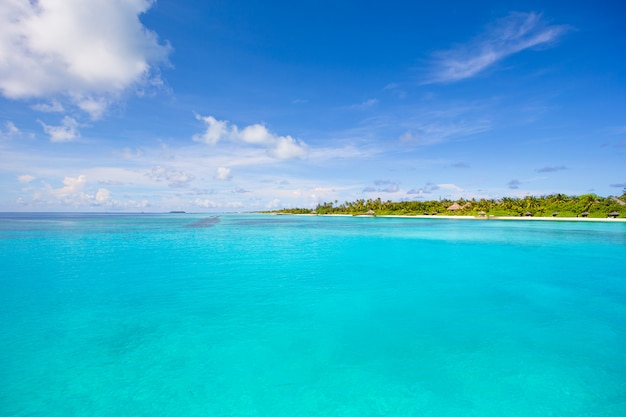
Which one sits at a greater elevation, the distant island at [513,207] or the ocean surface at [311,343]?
the distant island at [513,207]

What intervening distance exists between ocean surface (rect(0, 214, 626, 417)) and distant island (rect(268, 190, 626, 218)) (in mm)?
77559

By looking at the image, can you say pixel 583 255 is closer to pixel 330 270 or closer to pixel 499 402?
pixel 330 270

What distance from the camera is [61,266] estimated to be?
70.2 feet

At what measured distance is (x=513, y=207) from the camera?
3770 inches

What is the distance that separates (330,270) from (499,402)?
14.4 metres

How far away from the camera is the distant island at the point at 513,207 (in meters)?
77.3

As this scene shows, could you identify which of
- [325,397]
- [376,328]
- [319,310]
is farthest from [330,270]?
[325,397]

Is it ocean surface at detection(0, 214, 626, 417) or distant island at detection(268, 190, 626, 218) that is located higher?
distant island at detection(268, 190, 626, 218)

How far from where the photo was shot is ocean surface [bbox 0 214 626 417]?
6668 millimetres

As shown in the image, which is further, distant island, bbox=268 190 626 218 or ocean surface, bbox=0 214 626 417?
distant island, bbox=268 190 626 218

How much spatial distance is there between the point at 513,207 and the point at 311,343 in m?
107

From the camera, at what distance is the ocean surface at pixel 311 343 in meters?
6.67

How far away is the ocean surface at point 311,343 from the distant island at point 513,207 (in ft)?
254

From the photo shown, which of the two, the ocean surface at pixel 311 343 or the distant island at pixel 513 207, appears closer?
the ocean surface at pixel 311 343
